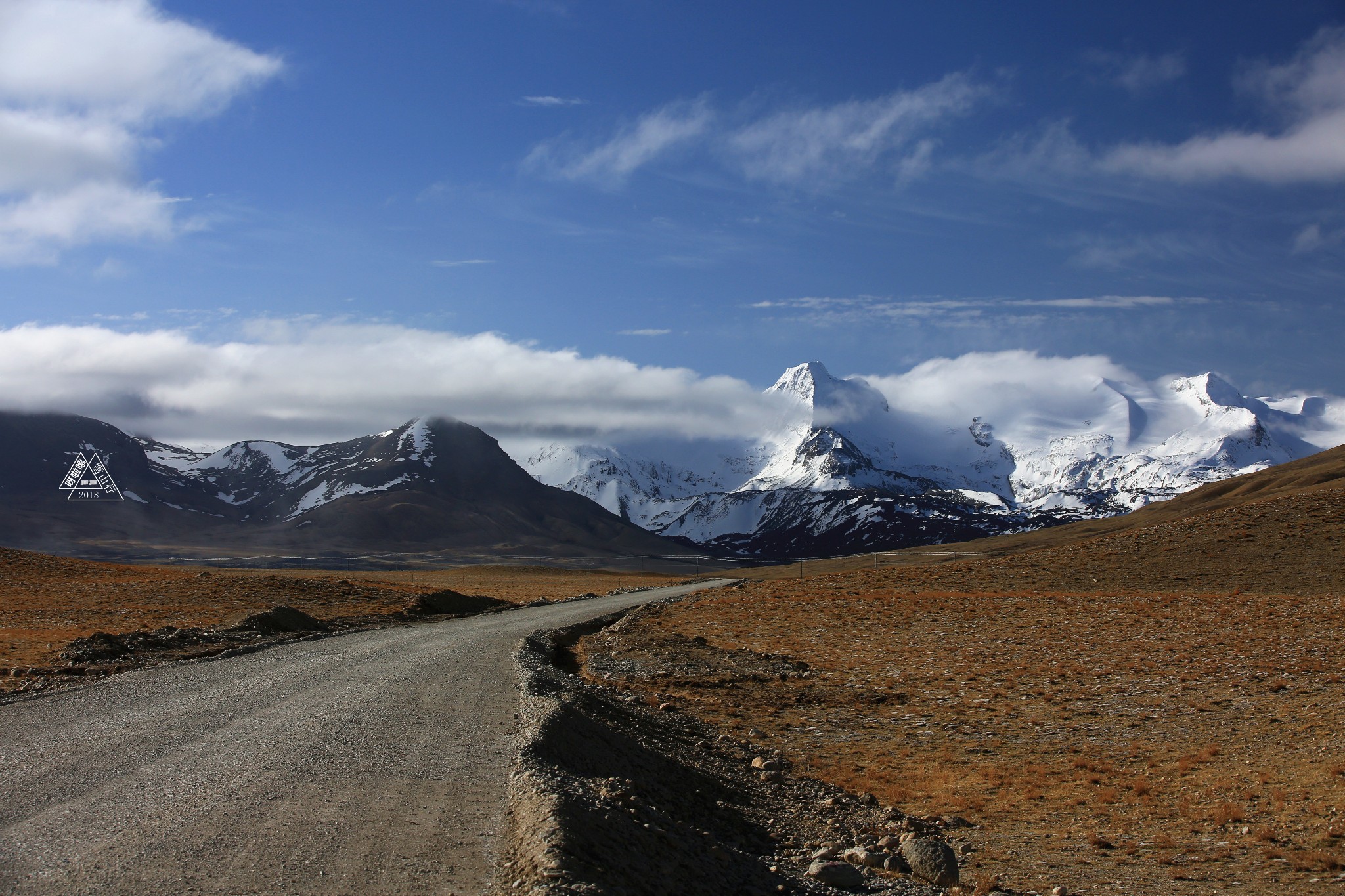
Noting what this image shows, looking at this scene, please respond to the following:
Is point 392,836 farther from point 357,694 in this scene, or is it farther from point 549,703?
point 357,694

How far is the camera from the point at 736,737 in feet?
56.6

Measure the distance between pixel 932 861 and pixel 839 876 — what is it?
1.40 m

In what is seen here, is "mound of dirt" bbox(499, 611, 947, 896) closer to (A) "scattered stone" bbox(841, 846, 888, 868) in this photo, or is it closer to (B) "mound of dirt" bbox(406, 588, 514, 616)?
(A) "scattered stone" bbox(841, 846, 888, 868)

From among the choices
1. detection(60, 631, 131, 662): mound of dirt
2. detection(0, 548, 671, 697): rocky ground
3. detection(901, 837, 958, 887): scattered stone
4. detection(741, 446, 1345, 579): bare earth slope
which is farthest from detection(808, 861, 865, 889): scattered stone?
detection(741, 446, 1345, 579): bare earth slope

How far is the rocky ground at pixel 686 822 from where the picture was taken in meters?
7.75

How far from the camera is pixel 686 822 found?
10555mm

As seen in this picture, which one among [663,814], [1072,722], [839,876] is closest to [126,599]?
[1072,722]

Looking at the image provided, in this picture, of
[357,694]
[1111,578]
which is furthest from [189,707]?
[1111,578]

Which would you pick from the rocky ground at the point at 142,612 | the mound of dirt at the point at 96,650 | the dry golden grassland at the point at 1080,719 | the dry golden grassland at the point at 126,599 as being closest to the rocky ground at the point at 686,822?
the dry golden grassland at the point at 1080,719

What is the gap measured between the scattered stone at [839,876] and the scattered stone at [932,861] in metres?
0.93

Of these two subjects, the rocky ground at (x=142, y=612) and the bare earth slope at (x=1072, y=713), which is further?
the rocky ground at (x=142, y=612)

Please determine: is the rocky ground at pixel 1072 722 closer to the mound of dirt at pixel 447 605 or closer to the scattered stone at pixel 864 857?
the scattered stone at pixel 864 857

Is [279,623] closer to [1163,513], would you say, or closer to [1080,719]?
[1080,719]

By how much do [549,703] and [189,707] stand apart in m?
6.03
